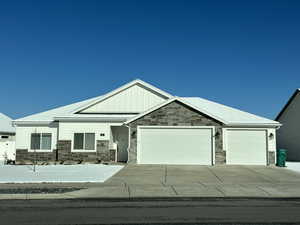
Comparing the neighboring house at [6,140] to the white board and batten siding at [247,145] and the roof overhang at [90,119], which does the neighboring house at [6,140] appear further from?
the white board and batten siding at [247,145]

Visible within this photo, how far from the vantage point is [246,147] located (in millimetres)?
21531

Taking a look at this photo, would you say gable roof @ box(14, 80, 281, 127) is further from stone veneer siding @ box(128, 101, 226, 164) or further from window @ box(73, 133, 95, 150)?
window @ box(73, 133, 95, 150)

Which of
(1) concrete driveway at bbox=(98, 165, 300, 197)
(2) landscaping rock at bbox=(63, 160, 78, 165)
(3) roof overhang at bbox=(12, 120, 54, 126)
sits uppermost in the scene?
(3) roof overhang at bbox=(12, 120, 54, 126)

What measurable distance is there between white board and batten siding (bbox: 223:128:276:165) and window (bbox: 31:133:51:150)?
12335 mm

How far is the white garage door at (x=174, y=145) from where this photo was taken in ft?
68.4

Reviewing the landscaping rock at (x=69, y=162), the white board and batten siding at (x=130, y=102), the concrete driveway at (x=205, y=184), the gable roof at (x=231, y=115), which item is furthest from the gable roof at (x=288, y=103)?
the landscaping rock at (x=69, y=162)

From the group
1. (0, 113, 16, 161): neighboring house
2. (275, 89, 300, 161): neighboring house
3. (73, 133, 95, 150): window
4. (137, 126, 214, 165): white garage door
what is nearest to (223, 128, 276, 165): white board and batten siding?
(137, 126, 214, 165): white garage door

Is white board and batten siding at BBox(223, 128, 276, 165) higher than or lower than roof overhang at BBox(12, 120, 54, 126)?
lower

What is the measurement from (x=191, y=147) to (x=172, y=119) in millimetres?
2236

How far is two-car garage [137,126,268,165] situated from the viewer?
2084cm

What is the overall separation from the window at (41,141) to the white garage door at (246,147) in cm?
1256

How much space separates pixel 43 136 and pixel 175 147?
9.44 meters

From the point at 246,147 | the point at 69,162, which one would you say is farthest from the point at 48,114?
the point at 246,147

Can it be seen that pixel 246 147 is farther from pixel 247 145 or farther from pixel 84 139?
pixel 84 139
